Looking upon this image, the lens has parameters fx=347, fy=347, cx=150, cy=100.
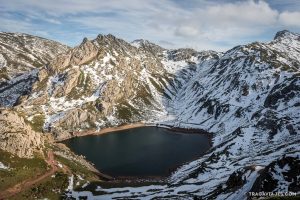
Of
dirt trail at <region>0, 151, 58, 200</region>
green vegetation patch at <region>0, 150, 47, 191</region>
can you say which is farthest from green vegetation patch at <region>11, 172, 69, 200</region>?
green vegetation patch at <region>0, 150, 47, 191</region>

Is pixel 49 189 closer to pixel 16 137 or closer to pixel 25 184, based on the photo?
pixel 25 184

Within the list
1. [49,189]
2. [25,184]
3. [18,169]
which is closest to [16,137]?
[18,169]

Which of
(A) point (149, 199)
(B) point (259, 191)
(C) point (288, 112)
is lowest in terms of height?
(A) point (149, 199)

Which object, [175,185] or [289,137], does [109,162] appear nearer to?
[175,185]

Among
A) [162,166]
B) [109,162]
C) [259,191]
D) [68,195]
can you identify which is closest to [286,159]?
[259,191]

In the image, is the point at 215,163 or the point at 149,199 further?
the point at 215,163

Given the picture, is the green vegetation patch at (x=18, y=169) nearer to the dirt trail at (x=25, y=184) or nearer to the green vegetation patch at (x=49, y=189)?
the dirt trail at (x=25, y=184)

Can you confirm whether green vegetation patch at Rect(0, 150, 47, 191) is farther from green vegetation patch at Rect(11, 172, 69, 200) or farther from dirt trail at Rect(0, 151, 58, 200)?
green vegetation patch at Rect(11, 172, 69, 200)

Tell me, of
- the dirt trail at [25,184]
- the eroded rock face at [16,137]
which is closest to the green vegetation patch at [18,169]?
the dirt trail at [25,184]
